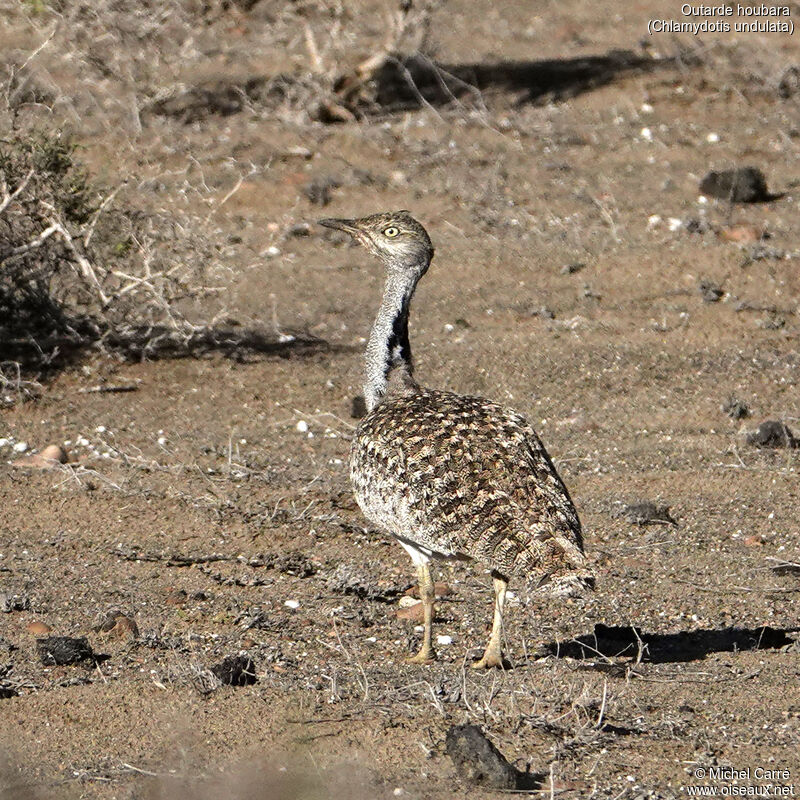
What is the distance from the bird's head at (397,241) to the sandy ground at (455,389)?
1.34 m

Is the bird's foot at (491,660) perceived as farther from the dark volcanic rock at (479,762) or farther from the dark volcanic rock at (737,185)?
the dark volcanic rock at (737,185)

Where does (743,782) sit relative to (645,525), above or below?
above

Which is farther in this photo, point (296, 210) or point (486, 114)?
point (486, 114)

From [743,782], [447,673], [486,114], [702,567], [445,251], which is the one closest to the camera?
[743,782]

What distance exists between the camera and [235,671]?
4.88 meters

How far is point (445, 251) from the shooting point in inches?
433

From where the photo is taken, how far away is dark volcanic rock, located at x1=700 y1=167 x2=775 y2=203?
11.8m

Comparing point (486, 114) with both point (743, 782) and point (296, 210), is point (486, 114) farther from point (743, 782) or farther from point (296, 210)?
point (743, 782)

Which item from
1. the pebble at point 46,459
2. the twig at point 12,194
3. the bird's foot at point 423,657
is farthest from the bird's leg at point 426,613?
the twig at point 12,194

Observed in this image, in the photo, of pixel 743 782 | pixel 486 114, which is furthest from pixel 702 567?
pixel 486 114

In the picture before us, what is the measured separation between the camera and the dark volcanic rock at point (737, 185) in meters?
11.8

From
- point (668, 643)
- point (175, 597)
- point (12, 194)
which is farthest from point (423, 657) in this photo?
point (12, 194)

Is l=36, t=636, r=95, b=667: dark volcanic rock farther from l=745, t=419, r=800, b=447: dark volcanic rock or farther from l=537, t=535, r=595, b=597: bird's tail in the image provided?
l=745, t=419, r=800, b=447: dark volcanic rock

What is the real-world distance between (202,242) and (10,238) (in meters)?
1.12
